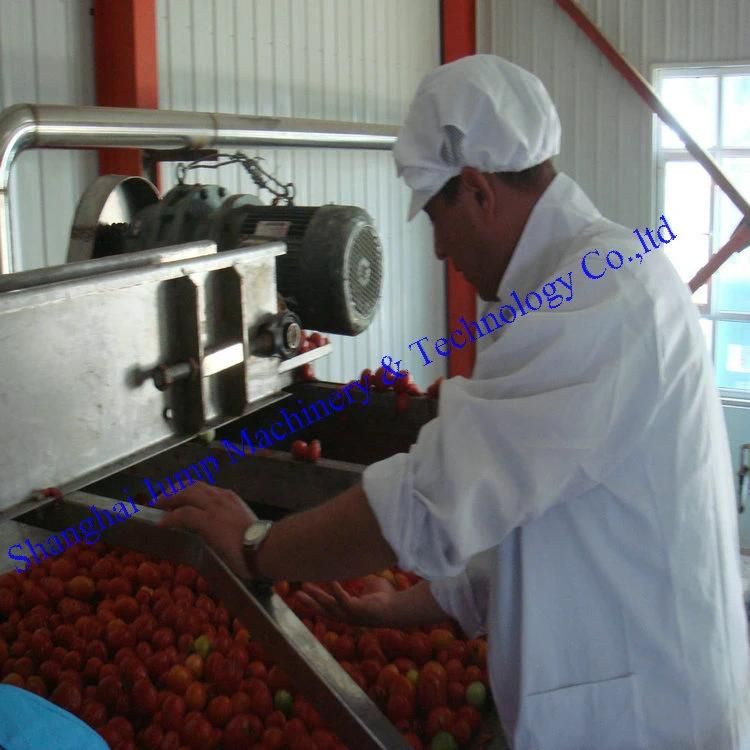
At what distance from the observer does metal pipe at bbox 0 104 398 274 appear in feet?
6.15

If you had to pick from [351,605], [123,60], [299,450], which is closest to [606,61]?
[123,60]

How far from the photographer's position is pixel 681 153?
5.52 metres

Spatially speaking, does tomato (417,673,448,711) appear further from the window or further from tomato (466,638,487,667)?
the window

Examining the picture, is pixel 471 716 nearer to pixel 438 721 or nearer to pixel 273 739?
pixel 438 721

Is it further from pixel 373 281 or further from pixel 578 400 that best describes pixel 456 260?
pixel 373 281

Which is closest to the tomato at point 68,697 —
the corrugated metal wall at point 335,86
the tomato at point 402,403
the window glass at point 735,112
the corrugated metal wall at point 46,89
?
the tomato at point 402,403

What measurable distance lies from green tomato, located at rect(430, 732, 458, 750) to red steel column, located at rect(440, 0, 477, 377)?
13.7 feet

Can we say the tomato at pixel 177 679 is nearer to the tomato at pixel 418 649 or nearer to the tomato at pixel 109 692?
the tomato at pixel 109 692

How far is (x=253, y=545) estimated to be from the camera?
118 centimetres

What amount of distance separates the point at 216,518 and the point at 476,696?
69 cm

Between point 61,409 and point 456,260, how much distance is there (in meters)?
0.60

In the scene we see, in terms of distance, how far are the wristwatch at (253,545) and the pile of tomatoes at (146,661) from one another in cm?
48

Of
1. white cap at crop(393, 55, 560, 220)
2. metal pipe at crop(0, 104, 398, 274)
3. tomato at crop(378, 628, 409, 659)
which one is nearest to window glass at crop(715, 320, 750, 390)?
metal pipe at crop(0, 104, 398, 274)

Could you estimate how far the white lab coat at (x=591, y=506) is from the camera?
3.47ft
